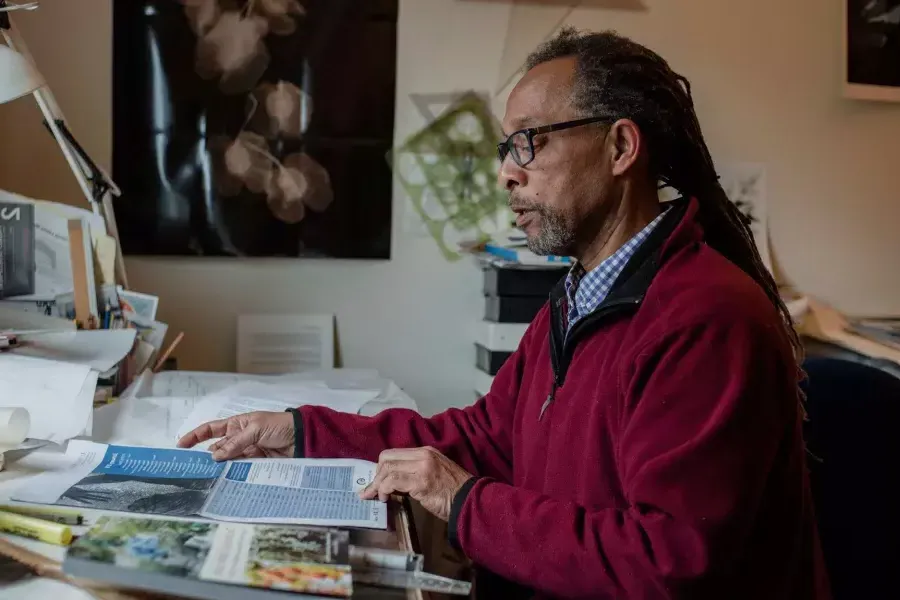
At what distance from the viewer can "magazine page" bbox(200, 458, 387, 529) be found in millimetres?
796

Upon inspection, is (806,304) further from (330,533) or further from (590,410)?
(330,533)

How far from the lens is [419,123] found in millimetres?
1780

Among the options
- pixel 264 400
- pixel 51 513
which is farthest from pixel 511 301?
pixel 51 513

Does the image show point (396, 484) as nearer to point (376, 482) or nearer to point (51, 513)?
point (376, 482)

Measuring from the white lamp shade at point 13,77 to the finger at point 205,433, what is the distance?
558mm

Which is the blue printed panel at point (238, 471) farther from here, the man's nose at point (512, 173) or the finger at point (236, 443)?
the man's nose at point (512, 173)

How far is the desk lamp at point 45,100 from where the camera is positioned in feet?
3.62

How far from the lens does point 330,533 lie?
2.39 ft

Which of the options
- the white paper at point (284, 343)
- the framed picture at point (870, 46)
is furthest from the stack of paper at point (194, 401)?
the framed picture at point (870, 46)

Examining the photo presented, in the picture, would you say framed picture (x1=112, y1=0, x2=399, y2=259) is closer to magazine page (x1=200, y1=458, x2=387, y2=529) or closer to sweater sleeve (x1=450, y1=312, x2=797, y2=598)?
magazine page (x1=200, y1=458, x2=387, y2=529)

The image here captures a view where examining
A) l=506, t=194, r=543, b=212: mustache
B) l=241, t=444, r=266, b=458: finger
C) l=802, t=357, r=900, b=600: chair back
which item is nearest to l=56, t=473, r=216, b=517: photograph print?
l=241, t=444, r=266, b=458: finger

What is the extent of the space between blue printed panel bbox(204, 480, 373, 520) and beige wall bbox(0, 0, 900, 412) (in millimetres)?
919

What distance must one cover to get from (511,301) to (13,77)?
100cm

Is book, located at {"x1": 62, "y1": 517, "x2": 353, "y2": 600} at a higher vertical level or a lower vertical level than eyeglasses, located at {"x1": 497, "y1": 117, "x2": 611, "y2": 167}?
lower
